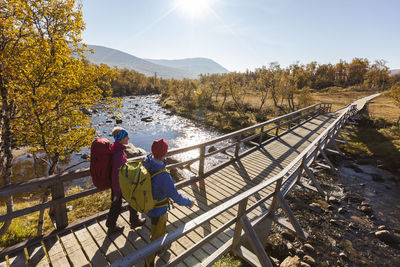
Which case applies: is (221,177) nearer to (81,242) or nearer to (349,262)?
(81,242)

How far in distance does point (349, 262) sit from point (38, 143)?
12.5m

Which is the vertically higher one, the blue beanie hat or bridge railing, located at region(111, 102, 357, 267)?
the blue beanie hat

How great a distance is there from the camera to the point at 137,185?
2828 mm

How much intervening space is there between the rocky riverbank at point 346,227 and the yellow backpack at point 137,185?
18.4ft

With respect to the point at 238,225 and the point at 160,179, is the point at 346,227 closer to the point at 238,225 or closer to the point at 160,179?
the point at 238,225

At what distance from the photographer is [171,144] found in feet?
83.6

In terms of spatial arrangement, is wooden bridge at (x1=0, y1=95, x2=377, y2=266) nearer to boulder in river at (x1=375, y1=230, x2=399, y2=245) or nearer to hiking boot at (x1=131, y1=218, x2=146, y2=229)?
hiking boot at (x1=131, y1=218, x2=146, y2=229)

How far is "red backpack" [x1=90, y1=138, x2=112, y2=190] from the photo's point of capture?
335cm

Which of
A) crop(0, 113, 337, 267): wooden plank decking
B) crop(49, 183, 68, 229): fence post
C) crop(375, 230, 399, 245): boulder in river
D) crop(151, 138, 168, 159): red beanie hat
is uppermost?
crop(151, 138, 168, 159): red beanie hat

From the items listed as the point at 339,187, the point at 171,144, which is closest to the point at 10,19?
the point at 339,187

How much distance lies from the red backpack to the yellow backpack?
2.30 ft

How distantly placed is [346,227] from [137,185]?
11.1 metres

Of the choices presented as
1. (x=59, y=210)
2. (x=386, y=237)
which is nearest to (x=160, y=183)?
(x=59, y=210)

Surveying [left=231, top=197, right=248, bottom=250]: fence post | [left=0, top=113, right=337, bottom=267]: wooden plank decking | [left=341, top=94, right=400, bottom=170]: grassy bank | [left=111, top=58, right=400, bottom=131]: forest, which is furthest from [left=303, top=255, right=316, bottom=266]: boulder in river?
[left=111, top=58, right=400, bottom=131]: forest
